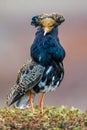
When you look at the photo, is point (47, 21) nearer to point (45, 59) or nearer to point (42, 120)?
point (45, 59)

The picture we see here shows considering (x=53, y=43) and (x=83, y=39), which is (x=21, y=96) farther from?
(x=83, y=39)

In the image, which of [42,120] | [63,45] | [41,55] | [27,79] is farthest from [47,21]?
[63,45]

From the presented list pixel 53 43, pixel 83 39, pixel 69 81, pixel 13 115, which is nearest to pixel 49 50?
pixel 53 43

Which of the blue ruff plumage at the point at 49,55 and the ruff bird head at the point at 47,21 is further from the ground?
the ruff bird head at the point at 47,21

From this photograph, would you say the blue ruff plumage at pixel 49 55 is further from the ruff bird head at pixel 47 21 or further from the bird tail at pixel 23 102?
the bird tail at pixel 23 102

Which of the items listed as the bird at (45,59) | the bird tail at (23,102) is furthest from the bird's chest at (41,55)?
the bird tail at (23,102)

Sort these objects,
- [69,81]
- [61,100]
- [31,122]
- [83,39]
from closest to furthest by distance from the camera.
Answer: [31,122] → [61,100] → [69,81] → [83,39]

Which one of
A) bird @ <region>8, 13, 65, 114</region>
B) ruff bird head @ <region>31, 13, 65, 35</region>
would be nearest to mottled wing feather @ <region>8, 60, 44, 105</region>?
bird @ <region>8, 13, 65, 114</region>
